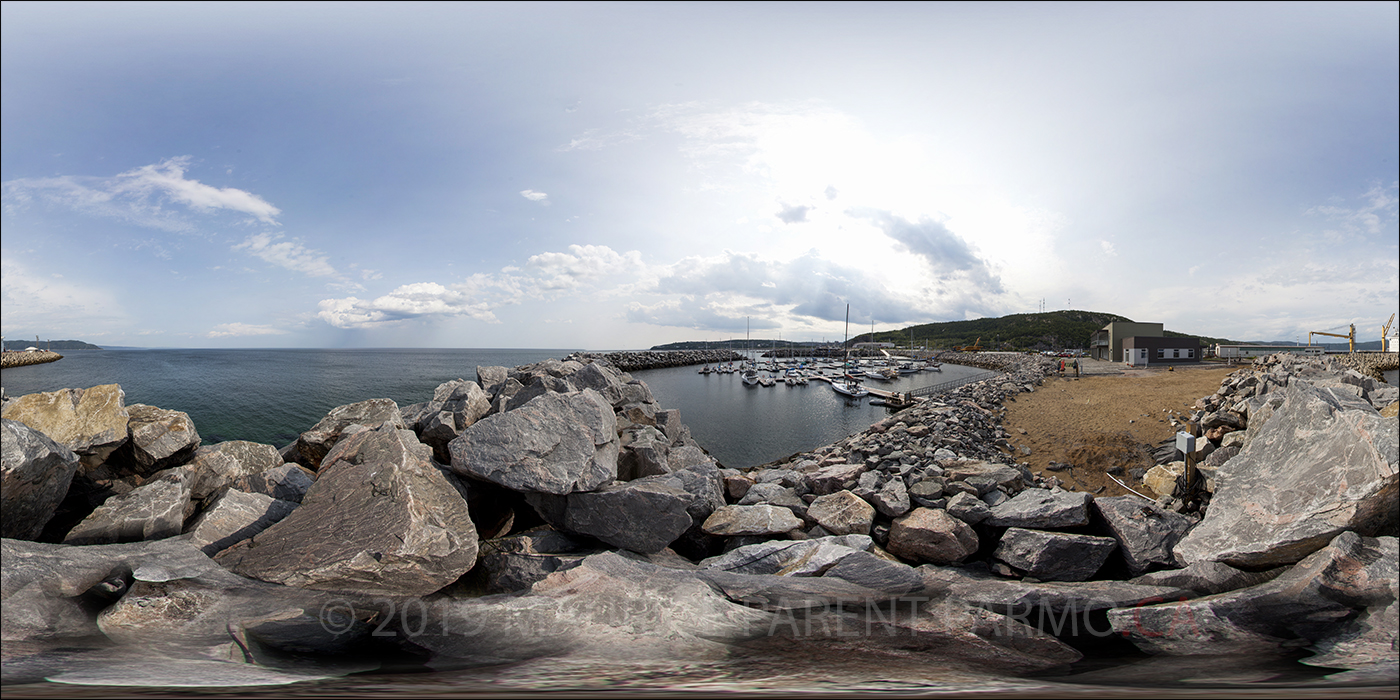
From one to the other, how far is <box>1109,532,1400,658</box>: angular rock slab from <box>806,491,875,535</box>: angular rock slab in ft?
8.09

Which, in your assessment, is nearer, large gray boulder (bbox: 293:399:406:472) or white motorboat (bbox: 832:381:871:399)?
large gray boulder (bbox: 293:399:406:472)

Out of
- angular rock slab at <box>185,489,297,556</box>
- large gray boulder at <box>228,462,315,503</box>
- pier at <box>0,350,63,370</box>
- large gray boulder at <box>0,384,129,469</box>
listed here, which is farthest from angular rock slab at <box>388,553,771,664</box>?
pier at <box>0,350,63,370</box>

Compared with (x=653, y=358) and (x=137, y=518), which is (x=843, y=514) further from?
(x=653, y=358)

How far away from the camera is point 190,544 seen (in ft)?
13.8

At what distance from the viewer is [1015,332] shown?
428 ft

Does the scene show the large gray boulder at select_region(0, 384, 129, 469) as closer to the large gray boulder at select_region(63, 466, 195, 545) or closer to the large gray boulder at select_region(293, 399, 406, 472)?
the large gray boulder at select_region(63, 466, 195, 545)

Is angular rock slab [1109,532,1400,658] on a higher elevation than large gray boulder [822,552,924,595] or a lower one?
higher

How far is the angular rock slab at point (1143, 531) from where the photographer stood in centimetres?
486

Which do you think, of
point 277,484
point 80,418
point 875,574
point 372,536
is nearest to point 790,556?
point 875,574

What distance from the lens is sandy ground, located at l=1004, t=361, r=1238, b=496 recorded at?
12.9 m

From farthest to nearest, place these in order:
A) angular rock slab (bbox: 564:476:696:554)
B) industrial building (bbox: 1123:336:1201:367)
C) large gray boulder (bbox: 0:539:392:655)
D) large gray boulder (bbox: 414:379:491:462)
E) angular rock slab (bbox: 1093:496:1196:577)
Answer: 1. industrial building (bbox: 1123:336:1201:367)
2. large gray boulder (bbox: 414:379:491:462)
3. angular rock slab (bbox: 564:476:696:554)
4. angular rock slab (bbox: 1093:496:1196:577)
5. large gray boulder (bbox: 0:539:392:655)

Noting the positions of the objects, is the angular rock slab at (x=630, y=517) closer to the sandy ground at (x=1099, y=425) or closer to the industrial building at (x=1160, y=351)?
the sandy ground at (x=1099, y=425)

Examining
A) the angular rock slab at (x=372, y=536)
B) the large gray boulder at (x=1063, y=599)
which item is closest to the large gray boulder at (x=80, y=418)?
the angular rock slab at (x=372, y=536)

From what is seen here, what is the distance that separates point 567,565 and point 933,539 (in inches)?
164
